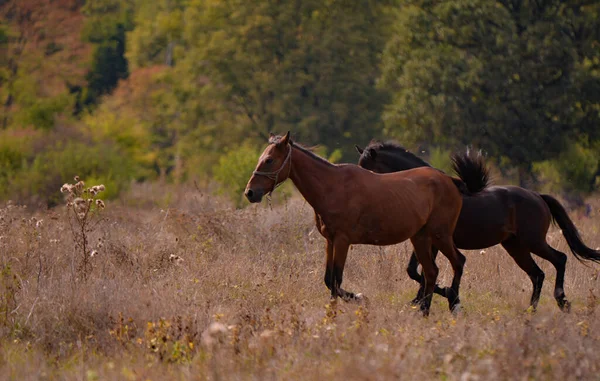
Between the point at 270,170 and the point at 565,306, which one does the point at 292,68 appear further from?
the point at 270,170

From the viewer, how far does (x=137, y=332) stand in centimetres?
809

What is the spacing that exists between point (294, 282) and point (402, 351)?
4.50 m

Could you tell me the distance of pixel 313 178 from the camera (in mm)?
9406

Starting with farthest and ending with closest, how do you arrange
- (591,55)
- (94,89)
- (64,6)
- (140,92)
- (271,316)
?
(94,89) → (140,92) → (64,6) → (591,55) → (271,316)

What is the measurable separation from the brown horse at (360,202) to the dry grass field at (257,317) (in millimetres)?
556

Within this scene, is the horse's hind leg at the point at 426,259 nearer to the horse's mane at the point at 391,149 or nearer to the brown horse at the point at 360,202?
the brown horse at the point at 360,202

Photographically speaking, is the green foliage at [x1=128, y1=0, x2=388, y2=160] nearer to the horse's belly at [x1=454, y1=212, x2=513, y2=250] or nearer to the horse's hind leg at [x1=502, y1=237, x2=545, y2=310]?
the horse's hind leg at [x1=502, y1=237, x2=545, y2=310]

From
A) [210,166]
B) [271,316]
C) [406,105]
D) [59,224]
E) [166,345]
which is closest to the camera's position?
[166,345]

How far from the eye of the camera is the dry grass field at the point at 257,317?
21.4 ft

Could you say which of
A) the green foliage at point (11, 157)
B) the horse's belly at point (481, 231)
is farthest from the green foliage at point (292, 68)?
the horse's belly at point (481, 231)

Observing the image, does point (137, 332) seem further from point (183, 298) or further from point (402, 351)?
point (402, 351)

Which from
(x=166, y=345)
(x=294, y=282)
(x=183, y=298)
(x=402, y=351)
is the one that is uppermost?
(x=402, y=351)

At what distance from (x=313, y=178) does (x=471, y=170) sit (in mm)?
2150

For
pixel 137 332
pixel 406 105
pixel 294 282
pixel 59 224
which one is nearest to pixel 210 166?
pixel 406 105
